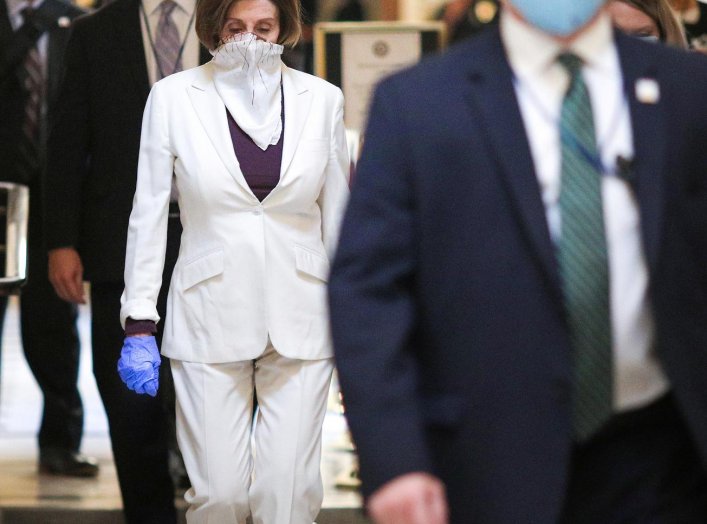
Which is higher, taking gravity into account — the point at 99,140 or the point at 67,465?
the point at 99,140

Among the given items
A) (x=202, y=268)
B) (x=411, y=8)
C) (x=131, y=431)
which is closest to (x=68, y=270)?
(x=131, y=431)

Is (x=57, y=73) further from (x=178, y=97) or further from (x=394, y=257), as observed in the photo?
(x=394, y=257)

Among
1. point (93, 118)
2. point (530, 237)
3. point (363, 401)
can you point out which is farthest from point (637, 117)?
point (93, 118)

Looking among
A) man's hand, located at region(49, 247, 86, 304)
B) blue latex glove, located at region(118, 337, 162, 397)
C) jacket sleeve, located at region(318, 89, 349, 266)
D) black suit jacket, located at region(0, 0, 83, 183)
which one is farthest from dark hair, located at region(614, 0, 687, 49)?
black suit jacket, located at region(0, 0, 83, 183)

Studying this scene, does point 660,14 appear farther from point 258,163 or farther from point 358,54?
point 358,54

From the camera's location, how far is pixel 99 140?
475 centimetres

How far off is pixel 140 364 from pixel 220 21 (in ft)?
3.08

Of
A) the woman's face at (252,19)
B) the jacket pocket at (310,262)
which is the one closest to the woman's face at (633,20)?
the woman's face at (252,19)

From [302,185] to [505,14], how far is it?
1.55 meters

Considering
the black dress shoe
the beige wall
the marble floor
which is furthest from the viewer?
the beige wall

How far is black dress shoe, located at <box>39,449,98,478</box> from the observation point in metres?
5.73

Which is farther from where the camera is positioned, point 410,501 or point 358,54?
point 358,54

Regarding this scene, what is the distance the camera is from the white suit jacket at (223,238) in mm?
3895

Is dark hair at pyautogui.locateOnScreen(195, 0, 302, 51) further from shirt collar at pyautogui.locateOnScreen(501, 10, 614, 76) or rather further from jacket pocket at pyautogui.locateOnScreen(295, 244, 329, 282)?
shirt collar at pyautogui.locateOnScreen(501, 10, 614, 76)
